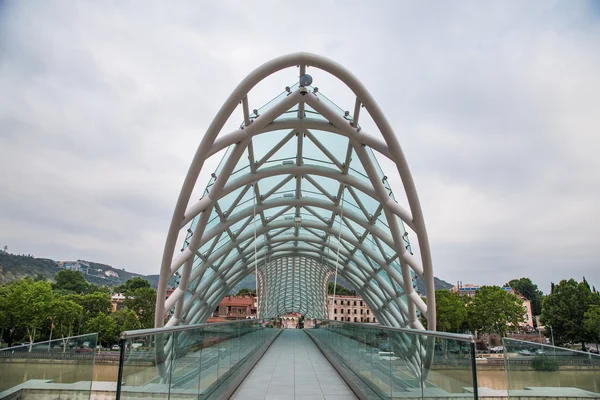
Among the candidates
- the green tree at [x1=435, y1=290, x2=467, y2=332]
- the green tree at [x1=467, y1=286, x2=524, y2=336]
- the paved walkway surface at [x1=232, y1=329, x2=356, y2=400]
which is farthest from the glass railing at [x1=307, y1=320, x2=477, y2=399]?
the green tree at [x1=467, y1=286, x2=524, y2=336]

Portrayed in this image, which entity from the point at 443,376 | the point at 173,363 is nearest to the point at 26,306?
the point at 173,363

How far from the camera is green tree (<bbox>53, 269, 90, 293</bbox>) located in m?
109

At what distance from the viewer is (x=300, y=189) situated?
29.1 m

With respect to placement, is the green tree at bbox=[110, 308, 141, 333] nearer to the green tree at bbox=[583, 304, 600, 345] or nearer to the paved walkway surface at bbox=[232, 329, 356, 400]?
the paved walkway surface at bbox=[232, 329, 356, 400]

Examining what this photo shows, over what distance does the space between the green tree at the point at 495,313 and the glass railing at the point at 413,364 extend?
193ft

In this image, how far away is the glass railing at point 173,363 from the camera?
4.91m

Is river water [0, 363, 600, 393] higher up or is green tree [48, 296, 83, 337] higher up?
river water [0, 363, 600, 393]

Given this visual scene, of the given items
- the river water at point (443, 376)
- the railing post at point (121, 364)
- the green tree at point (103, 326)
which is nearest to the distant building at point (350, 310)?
the green tree at point (103, 326)

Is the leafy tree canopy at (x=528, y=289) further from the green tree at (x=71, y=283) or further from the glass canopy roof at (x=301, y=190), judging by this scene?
the green tree at (x=71, y=283)

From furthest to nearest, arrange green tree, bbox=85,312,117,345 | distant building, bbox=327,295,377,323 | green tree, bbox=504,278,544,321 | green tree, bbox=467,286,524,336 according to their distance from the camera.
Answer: green tree, bbox=504,278,544,321
distant building, bbox=327,295,377,323
green tree, bbox=85,312,117,345
green tree, bbox=467,286,524,336

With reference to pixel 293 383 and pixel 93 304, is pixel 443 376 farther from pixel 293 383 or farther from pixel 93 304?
pixel 93 304

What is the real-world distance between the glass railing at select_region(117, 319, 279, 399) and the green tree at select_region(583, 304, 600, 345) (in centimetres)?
5560

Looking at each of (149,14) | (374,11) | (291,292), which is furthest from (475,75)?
(291,292)

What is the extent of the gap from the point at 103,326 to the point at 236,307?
184ft
